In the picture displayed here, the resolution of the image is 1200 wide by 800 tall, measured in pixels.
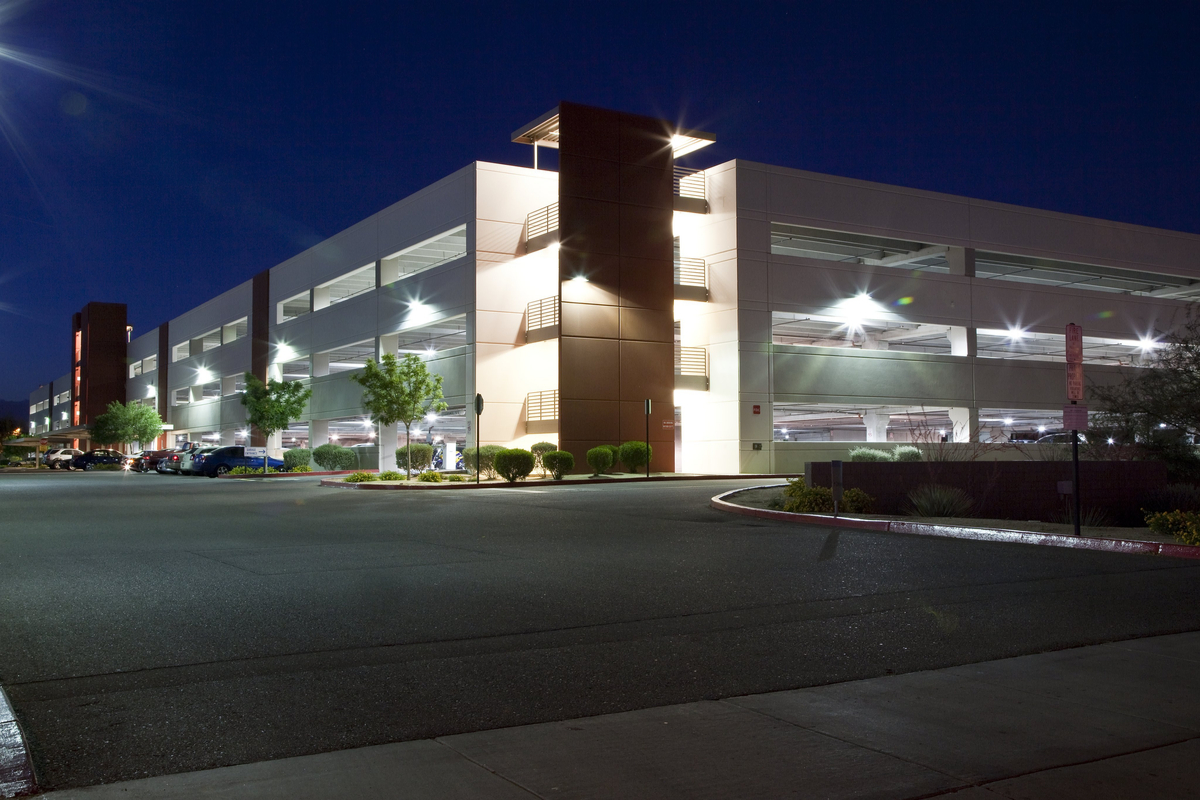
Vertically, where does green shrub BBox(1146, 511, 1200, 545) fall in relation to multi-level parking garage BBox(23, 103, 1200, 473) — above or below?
below

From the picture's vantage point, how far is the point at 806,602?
897 centimetres

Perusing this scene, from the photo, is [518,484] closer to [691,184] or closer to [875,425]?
[691,184]

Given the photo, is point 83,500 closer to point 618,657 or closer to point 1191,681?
point 618,657

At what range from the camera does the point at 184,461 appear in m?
48.1

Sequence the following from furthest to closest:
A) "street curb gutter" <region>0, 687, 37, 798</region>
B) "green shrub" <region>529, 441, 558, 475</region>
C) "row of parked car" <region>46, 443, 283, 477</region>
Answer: "row of parked car" <region>46, 443, 283, 477</region> < "green shrub" <region>529, 441, 558, 475</region> < "street curb gutter" <region>0, 687, 37, 798</region>

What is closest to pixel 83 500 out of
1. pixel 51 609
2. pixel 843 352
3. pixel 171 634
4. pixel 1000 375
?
pixel 51 609

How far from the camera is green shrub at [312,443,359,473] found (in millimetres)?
46875

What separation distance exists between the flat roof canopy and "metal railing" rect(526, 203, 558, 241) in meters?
2.75

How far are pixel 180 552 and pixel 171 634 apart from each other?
5798mm

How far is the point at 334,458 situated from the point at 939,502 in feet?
115

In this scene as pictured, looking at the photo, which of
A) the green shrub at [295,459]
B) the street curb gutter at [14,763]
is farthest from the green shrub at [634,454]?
the street curb gutter at [14,763]

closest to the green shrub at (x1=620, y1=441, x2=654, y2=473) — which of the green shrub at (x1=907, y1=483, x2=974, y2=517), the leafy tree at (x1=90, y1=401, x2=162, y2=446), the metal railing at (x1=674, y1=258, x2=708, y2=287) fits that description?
the metal railing at (x1=674, y1=258, x2=708, y2=287)

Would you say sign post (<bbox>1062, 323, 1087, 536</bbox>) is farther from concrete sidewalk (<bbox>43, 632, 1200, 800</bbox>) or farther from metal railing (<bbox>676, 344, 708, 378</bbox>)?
metal railing (<bbox>676, 344, 708, 378</bbox>)

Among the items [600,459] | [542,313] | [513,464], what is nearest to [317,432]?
[542,313]
